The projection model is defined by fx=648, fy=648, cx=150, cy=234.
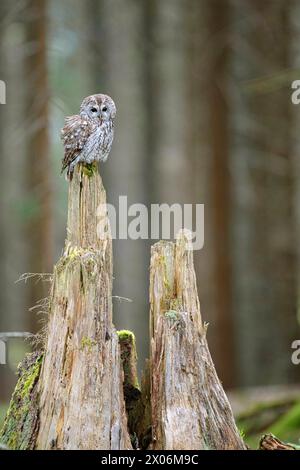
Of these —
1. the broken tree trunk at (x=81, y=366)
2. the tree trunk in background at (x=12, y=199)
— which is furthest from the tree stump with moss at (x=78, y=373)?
the tree trunk in background at (x=12, y=199)

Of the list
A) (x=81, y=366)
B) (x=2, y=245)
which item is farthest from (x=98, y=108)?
(x=2, y=245)

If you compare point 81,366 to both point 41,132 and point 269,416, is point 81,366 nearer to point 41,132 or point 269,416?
point 269,416

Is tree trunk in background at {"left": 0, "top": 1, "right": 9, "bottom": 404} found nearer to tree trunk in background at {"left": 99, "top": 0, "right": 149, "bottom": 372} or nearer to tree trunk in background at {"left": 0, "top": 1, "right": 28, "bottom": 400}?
tree trunk in background at {"left": 0, "top": 1, "right": 28, "bottom": 400}

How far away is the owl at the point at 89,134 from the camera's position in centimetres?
558

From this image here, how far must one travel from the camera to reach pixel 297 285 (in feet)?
Result: 42.4

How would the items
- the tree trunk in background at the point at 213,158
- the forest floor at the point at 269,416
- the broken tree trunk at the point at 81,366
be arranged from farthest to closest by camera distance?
the tree trunk in background at the point at 213,158
the forest floor at the point at 269,416
the broken tree trunk at the point at 81,366

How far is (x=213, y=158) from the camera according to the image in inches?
Result: 497

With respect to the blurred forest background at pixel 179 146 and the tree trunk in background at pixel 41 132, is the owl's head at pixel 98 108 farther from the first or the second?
the tree trunk in background at pixel 41 132

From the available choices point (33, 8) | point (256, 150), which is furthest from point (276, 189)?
point (33, 8)

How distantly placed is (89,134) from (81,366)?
2.13 meters

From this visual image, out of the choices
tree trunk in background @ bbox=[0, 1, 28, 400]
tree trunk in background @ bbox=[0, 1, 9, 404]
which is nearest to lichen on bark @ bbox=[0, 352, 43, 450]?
tree trunk in background @ bbox=[0, 1, 28, 400]

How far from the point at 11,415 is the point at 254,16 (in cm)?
1032

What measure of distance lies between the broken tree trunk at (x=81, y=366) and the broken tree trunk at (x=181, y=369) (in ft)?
1.00

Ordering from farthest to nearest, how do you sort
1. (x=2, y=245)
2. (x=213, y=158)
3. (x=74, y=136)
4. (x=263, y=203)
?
(x=2, y=245), (x=263, y=203), (x=213, y=158), (x=74, y=136)
